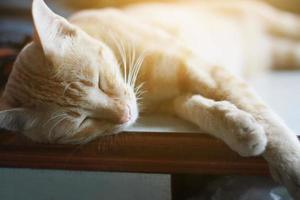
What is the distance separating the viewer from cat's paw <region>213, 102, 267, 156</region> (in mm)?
935

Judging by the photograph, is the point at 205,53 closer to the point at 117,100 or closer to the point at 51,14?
the point at 117,100

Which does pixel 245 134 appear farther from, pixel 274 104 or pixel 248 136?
pixel 274 104

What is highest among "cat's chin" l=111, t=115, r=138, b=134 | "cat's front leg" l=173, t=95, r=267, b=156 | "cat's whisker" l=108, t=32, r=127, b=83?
"cat's whisker" l=108, t=32, r=127, b=83

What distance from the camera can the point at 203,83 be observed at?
1.15 m

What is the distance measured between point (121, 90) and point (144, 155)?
175mm

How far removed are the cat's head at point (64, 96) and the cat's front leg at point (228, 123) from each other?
161 mm

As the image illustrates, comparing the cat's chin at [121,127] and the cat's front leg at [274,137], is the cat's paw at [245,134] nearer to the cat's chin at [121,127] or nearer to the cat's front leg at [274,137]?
the cat's front leg at [274,137]

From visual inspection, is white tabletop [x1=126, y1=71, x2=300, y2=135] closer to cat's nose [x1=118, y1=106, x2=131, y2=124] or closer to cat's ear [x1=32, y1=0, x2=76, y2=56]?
cat's nose [x1=118, y1=106, x2=131, y2=124]

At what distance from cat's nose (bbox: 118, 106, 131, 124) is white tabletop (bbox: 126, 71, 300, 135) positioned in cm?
4

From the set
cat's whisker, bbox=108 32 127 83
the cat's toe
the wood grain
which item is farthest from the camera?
cat's whisker, bbox=108 32 127 83

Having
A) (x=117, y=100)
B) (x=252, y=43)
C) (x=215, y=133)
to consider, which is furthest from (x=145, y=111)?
(x=252, y=43)

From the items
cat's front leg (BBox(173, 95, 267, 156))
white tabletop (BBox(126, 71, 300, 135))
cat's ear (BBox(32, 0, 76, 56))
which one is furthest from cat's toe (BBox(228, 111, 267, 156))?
cat's ear (BBox(32, 0, 76, 56))

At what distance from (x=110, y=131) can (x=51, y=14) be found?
320mm

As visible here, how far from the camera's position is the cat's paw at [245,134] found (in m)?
0.94
